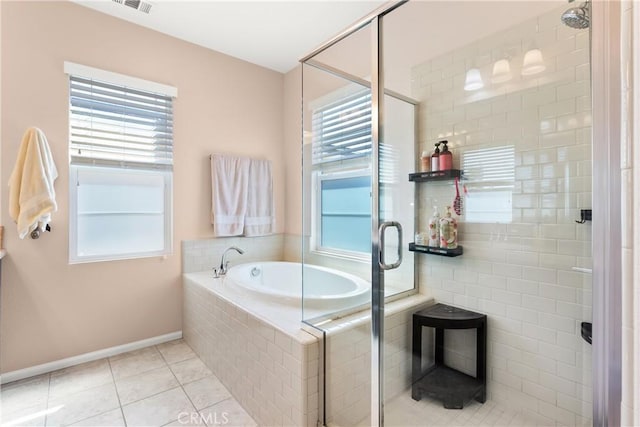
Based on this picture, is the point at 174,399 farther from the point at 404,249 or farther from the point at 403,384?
the point at 404,249

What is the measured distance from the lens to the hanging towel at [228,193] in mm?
3041

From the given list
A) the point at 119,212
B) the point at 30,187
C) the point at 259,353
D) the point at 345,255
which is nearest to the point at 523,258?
the point at 345,255

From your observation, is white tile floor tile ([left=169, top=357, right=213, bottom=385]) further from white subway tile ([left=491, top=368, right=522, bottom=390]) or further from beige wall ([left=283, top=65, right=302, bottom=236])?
white subway tile ([left=491, top=368, right=522, bottom=390])

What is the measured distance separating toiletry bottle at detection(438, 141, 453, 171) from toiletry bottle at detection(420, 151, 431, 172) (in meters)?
0.08

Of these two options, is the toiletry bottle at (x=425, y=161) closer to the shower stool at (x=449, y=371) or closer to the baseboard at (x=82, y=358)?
the shower stool at (x=449, y=371)

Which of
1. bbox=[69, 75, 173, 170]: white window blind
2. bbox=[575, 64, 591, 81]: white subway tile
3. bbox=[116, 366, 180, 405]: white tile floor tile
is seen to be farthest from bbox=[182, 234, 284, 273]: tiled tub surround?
bbox=[575, 64, 591, 81]: white subway tile

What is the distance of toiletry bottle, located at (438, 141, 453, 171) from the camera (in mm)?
2014

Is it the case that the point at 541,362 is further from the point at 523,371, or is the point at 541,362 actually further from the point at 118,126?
the point at 118,126

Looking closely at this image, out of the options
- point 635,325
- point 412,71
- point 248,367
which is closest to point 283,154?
point 412,71

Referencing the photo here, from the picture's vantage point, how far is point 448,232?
2033 mm

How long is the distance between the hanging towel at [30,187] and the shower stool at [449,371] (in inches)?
101

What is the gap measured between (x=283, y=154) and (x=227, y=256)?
52.7 inches

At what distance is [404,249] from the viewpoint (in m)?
2.16

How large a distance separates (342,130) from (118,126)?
187cm
